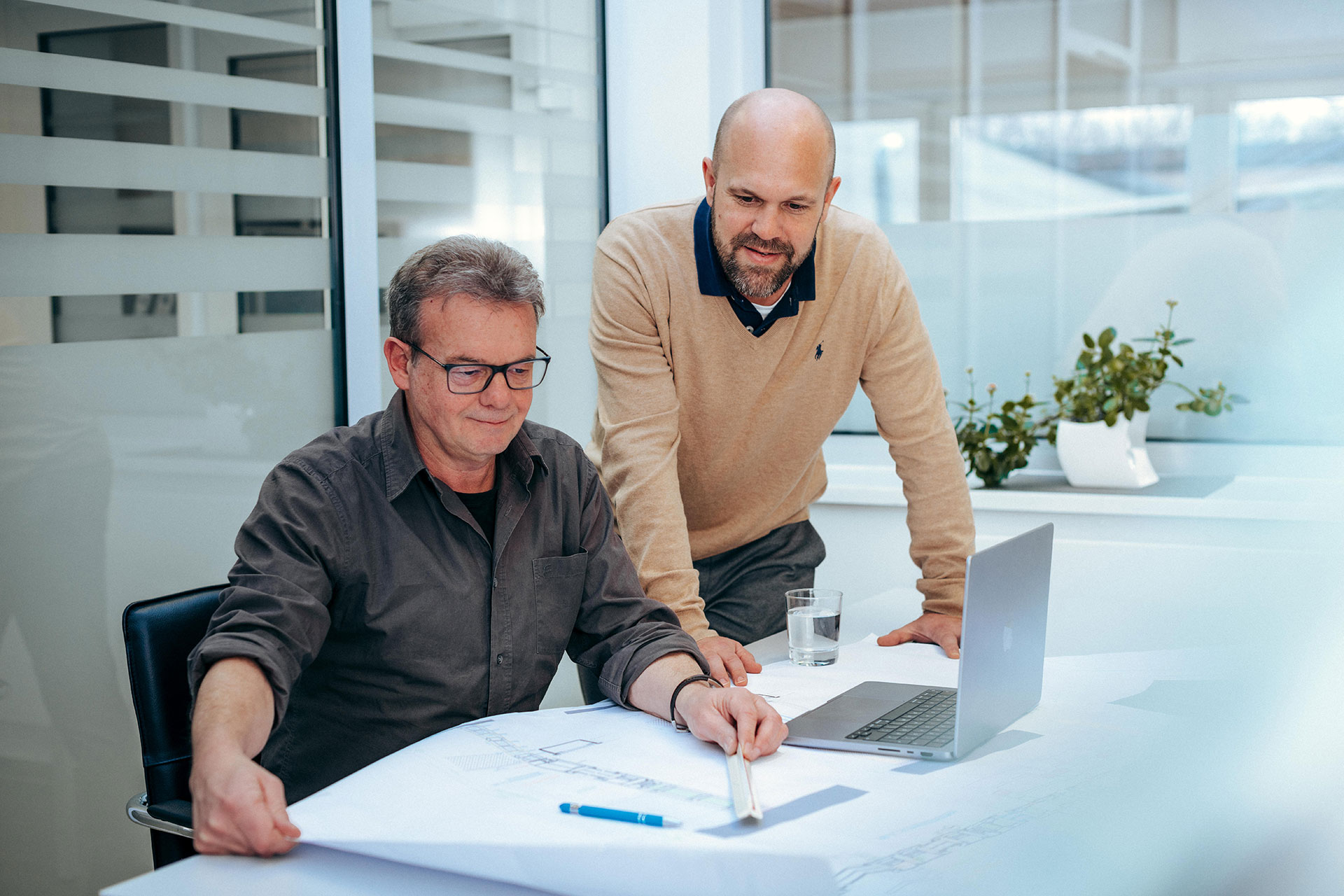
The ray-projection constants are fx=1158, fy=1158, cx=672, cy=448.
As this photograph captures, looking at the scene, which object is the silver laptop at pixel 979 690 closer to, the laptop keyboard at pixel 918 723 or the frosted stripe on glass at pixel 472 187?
the laptop keyboard at pixel 918 723

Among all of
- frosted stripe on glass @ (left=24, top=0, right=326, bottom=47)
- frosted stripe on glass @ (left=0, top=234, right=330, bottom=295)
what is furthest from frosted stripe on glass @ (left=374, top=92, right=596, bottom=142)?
frosted stripe on glass @ (left=0, top=234, right=330, bottom=295)

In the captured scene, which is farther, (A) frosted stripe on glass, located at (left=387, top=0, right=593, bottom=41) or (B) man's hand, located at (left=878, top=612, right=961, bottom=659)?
(A) frosted stripe on glass, located at (left=387, top=0, right=593, bottom=41)

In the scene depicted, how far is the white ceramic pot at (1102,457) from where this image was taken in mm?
3027

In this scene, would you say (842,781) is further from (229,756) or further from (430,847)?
(229,756)

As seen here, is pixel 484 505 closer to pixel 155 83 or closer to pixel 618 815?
pixel 618 815

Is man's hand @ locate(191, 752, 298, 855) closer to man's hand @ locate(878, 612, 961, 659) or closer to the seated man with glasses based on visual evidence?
the seated man with glasses

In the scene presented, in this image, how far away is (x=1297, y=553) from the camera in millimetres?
480

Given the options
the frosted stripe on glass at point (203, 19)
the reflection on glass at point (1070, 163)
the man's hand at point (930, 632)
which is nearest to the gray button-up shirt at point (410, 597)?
the man's hand at point (930, 632)

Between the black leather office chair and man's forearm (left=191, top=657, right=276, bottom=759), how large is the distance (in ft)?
0.89

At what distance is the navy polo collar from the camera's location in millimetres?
1954

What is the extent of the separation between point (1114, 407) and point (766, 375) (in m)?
1.43

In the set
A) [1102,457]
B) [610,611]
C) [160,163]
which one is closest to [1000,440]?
[1102,457]

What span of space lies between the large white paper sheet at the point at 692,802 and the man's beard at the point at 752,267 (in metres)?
0.74

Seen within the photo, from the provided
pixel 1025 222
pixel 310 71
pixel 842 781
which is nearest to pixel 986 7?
pixel 1025 222
